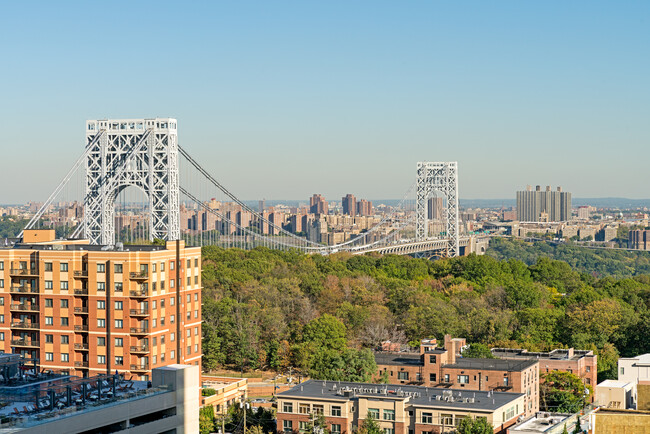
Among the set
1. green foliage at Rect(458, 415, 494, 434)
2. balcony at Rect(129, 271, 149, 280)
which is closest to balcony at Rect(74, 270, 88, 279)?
balcony at Rect(129, 271, 149, 280)

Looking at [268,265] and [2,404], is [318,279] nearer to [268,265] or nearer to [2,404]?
[268,265]

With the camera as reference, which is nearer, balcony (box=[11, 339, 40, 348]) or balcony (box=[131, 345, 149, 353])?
balcony (box=[131, 345, 149, 353])

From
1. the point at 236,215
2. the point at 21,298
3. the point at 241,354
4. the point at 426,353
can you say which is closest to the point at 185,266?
the point at 21,298

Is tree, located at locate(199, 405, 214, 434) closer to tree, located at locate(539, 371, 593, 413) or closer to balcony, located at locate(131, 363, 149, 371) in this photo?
balcony, located at locate(131, 363, 149, 371)

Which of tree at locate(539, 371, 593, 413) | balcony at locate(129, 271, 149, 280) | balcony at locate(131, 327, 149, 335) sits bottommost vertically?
tree at locate(539, 371, 593, 413)

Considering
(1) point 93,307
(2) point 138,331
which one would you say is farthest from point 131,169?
(2) point 138,331
